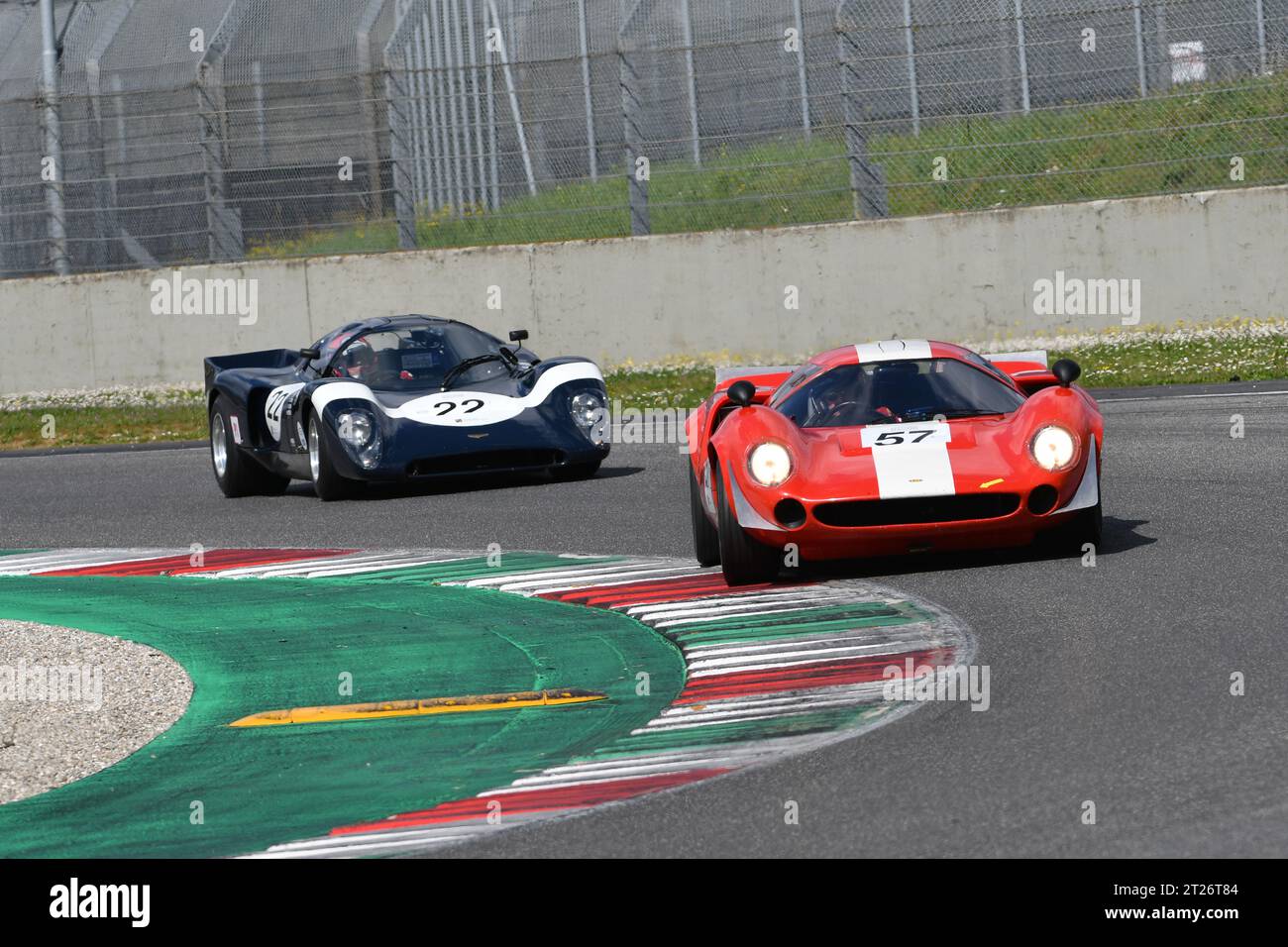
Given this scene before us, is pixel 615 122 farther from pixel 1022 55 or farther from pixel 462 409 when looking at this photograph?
pixel 462 409

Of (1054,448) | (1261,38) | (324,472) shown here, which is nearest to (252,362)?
(324,472)

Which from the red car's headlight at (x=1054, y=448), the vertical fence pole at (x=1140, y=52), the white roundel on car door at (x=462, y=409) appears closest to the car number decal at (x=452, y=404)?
the white roundel on car door at (x=462, y=409)

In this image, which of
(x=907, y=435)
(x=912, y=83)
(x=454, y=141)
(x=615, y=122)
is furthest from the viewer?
(x=454, y=141)

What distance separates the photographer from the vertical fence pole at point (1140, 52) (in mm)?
17391

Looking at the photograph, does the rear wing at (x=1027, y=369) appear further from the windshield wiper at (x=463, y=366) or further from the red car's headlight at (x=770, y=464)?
the windshield wiper at (x=463, y=366)

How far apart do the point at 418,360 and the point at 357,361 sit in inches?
14.7

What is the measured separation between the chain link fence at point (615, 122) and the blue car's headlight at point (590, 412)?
260 inches

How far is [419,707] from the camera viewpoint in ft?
20.3

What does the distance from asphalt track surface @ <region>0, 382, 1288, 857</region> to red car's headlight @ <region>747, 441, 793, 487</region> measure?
0.60m

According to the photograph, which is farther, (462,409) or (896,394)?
(462,409)

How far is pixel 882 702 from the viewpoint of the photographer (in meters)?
5.64

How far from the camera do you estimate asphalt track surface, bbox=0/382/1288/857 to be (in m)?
4.23

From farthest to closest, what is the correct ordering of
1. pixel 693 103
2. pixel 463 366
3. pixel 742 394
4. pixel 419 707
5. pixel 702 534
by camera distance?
pixel 693 103 → pixel 463 366 → pixel 702 534 → pixel 742 394 → pixel 419 707
